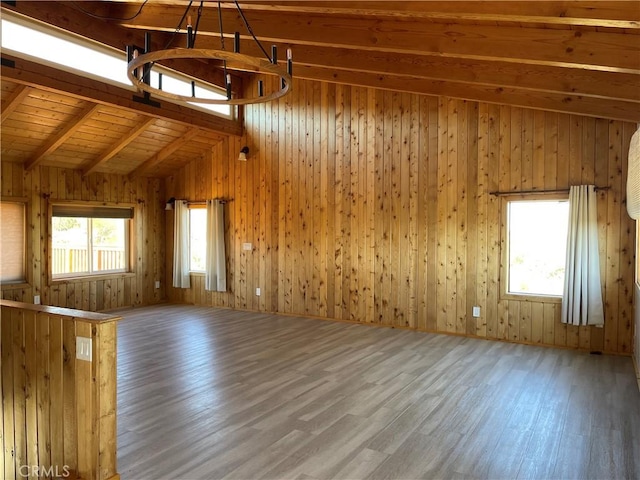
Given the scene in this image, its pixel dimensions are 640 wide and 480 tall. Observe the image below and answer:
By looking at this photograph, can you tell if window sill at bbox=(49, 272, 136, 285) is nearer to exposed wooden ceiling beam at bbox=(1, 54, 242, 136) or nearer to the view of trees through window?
the view of trees through window

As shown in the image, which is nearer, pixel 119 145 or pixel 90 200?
pixel 119 145

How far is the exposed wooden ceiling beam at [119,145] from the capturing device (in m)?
6.84

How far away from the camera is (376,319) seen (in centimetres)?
702

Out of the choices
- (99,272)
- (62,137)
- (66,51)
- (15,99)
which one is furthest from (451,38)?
(99,272)

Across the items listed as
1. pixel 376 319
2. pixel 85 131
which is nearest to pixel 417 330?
pixel 376 319

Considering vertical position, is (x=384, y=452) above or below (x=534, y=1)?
below

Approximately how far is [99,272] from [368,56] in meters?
6.11

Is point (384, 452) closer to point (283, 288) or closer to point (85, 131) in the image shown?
point (283, 288)

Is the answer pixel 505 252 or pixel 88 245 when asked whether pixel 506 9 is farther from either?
pixel 88 245

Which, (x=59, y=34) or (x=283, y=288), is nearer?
(x=59, y=34)

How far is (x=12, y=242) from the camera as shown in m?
6.76

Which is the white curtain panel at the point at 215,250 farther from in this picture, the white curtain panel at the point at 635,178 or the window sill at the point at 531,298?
the white curtain panel at the point at 635,178

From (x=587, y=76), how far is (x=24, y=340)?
483 centimetres

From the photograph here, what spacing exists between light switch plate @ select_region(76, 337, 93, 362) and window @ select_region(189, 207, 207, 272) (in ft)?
20.9
